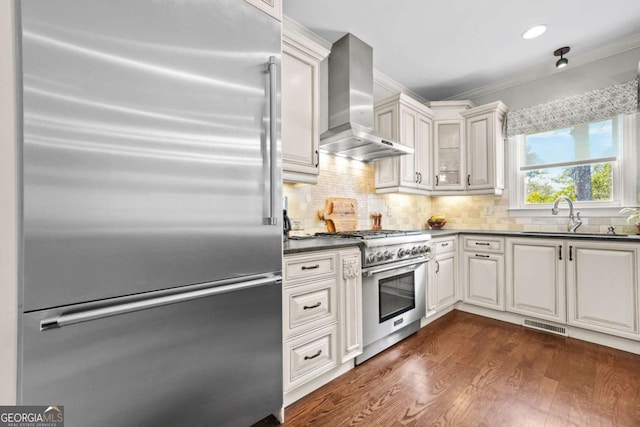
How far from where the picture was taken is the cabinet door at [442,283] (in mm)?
2721

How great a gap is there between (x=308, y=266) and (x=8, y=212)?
122cm

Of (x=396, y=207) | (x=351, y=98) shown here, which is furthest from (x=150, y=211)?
(x=396, y=207)

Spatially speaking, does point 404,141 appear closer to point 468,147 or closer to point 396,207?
point 396,207

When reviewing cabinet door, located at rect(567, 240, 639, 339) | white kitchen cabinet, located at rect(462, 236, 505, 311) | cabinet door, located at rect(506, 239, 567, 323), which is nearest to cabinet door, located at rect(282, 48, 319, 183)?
white kitchen cabinet, located at rect(462, 236, 505, 311)

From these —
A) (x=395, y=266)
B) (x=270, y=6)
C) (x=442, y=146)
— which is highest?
(x=270, y=6)

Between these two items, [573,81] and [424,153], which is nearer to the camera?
[573,81]

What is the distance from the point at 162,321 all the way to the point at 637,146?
4.10m

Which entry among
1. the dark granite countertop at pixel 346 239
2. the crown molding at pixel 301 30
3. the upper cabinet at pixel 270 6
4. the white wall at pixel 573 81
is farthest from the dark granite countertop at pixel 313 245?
the white wall at pixel 573 81

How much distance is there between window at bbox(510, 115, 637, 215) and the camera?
2672 mm

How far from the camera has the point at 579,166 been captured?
9.71ft

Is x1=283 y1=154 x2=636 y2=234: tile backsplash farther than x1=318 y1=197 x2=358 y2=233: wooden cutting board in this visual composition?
No

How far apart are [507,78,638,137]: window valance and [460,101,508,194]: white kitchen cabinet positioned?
8.2 inches

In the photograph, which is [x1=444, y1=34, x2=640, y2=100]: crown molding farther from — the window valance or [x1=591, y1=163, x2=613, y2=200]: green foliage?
[x1=591, y1=163, x2=613, y2=200]: green foliage

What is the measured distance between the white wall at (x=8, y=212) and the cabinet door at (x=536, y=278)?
3.48 m
